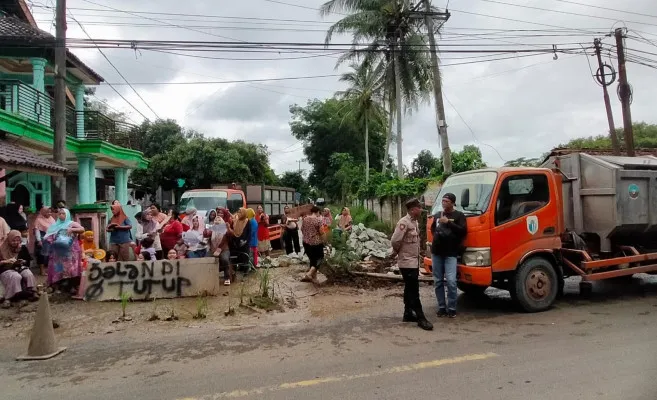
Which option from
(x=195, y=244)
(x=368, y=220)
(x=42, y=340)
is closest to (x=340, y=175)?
(x=368, y=220)

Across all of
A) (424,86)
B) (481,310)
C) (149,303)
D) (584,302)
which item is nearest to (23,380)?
(149,303)

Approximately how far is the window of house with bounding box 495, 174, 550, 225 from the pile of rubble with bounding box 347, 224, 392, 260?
463 cm

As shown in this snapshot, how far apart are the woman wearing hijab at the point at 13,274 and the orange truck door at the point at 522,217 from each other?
7394mm

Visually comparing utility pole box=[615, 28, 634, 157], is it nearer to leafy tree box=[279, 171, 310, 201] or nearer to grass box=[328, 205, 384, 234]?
grass box=[328, 205, 384, 234]

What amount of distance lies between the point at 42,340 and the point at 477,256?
5.64 m

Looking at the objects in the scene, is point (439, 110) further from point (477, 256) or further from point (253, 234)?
point (477, 256)

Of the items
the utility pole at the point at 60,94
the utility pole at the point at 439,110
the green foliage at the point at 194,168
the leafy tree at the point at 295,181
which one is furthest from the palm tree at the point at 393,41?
the leafy tree at the point at 295,181

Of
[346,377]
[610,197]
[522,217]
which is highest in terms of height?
[610,197]

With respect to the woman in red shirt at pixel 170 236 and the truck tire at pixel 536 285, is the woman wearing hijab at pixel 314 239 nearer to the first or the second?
the woman in red shirt at pixel 170 236

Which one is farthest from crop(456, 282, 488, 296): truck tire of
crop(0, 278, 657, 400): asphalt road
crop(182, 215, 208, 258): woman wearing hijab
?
crop(182, 215, 208, 258): woman wearing hijab

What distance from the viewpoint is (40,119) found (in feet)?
46.3

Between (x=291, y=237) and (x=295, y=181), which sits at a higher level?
(x=295, y=181)

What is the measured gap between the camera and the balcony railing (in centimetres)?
1266

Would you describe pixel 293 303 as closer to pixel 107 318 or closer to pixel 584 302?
pixel 107 318
